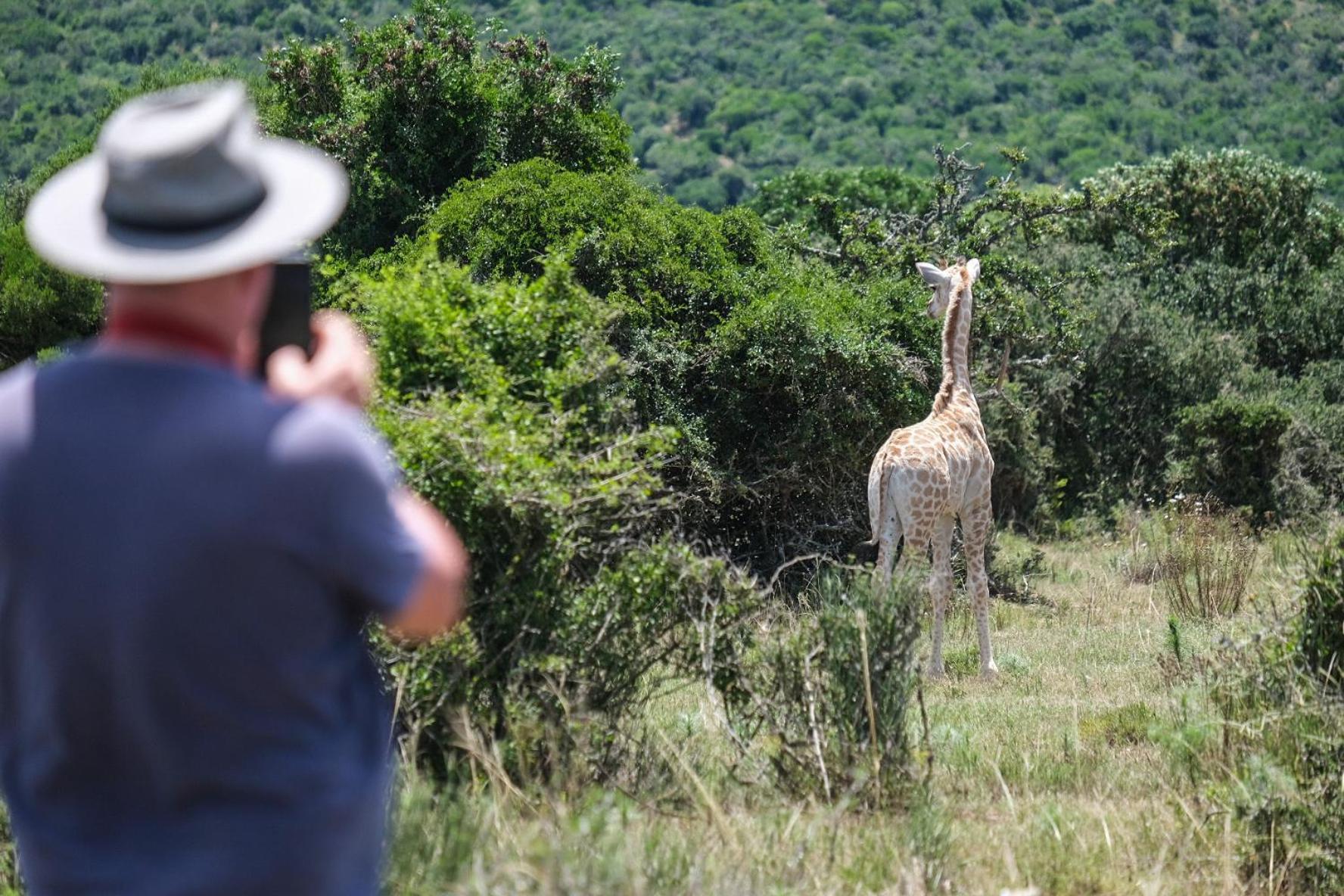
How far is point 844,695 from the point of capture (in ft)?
20.1

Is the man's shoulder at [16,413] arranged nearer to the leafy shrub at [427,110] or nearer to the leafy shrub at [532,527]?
the leafy shrub at [532,527]

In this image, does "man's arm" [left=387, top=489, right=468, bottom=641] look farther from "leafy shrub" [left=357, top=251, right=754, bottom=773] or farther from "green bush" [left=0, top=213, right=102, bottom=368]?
"green bush" [left=0, top=213, right=102, bottom=368]

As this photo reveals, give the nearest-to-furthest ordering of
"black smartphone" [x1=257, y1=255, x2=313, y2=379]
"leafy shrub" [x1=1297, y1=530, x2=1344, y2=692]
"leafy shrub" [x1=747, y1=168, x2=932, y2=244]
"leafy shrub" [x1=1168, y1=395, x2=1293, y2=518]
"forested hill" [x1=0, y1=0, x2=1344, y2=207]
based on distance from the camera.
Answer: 1. "black smartphone" [x1=257, y1=255, x2=313, y2=379]
2. "leafy shrub" [x1=1297, y1=530, x2=1344, y2=692]
3. "leafy shrub" [x1=1168, y1=395, x2=1293, y2=518]
4. "leafy shrub" [x1=747, y1=168, x2=932, y2=244]
5. "forested hill" [x1=0, y1=0, x2=1344, y2=207]

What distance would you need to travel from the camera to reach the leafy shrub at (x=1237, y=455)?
18.2 m

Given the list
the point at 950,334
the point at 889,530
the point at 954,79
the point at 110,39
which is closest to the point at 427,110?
the point at 950,334

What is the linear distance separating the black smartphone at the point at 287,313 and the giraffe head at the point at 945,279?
8.35 meters

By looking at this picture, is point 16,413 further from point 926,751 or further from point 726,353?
point 726,353

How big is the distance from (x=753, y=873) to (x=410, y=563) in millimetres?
2443

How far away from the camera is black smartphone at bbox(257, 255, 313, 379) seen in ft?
12.3

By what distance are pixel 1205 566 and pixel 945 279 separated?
129 inches

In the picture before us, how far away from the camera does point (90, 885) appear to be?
8.10 feet

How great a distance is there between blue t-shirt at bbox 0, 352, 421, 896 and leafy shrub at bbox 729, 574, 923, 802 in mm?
3718

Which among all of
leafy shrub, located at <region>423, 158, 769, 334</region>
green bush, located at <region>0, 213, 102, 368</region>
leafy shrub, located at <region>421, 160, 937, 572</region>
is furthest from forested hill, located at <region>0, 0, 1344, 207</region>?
leafy shrub, located at <region>421, 160, 937, 572</region>

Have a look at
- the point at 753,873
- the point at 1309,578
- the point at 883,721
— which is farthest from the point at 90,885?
the point at 1309,578
